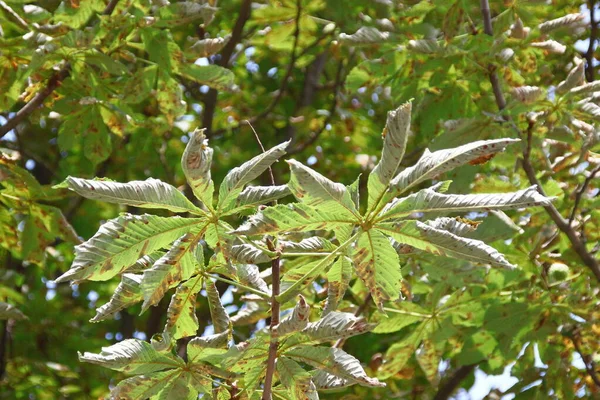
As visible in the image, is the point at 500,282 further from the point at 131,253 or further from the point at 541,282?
the point at 131,253

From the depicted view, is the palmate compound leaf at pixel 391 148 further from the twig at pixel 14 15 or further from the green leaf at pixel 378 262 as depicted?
the twig at pixel 14 15

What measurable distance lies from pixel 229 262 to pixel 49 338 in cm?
309

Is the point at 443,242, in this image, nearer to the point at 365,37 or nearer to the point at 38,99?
the point at 365,37

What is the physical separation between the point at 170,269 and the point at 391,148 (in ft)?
1.50

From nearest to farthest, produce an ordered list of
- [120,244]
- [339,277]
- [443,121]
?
[120,244], [339,277], [443,121]

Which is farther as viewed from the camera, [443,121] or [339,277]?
[443,121]

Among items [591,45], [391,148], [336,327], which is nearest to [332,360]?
[336,327]

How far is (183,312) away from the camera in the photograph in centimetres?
160

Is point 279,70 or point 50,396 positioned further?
point 279,70

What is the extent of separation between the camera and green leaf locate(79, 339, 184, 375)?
Answer: 1442 mm

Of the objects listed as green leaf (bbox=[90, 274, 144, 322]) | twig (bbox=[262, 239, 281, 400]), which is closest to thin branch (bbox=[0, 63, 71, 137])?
green leaf (bbox=[90, 274, 144, 322])

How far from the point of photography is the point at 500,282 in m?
2.65

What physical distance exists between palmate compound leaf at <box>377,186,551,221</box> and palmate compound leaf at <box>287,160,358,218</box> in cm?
9

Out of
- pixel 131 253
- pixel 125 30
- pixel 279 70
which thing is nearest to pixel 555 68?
pixel 279 70
